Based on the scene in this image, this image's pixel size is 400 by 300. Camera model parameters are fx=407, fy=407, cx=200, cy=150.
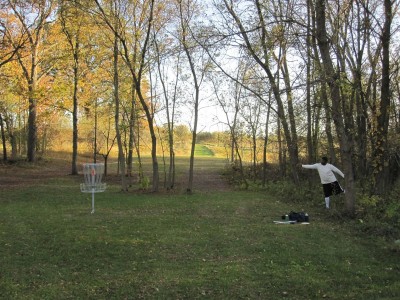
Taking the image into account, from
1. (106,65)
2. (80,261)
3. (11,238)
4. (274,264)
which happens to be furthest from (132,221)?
(106,65)

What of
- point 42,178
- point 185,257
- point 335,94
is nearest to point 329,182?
point 335,94

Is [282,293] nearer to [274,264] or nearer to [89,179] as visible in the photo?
[274,264]

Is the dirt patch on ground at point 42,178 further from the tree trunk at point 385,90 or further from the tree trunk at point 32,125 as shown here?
the tree trunk at point 385,90

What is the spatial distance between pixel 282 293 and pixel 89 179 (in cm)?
763

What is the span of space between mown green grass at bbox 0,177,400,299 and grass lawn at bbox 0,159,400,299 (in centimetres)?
2

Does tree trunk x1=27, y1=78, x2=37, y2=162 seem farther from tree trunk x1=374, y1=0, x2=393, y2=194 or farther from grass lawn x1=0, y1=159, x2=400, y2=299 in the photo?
tree trunk x1=374, y1=0, x2=393, y2=194

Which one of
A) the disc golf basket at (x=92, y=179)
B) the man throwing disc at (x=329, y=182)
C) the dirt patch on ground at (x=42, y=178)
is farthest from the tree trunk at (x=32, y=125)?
the man throwing disc at (x=329, y=182)

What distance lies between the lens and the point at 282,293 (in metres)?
5.56

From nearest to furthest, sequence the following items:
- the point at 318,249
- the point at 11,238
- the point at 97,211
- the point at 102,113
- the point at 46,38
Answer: the point at 318,249 < the point at 11,238 < the point at 97,211 < the point at 102,113 < the point at 46,38

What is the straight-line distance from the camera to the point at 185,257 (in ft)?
23.8

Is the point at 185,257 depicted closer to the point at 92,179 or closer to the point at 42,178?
the point at 92,179

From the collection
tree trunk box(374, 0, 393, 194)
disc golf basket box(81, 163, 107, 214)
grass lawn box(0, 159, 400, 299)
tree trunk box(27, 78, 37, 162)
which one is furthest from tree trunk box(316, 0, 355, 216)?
tree trunk box(27, 78, 37, 162)

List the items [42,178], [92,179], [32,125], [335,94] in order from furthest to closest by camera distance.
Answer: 1. [32,125]
2. [42,178]
3. [92,179]
4. [335,94]

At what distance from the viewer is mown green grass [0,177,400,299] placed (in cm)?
561
